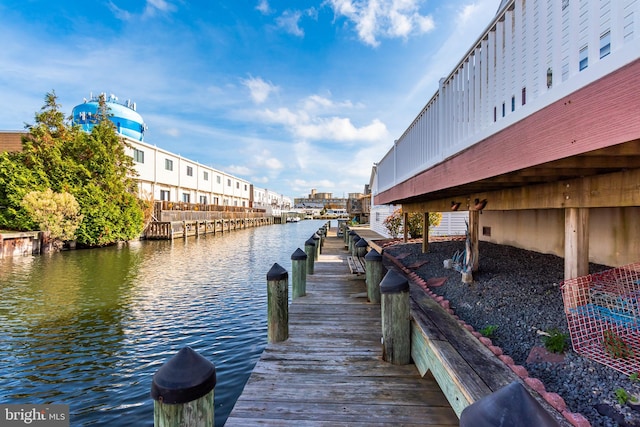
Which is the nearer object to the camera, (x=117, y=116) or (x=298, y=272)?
(x=298, y=272)

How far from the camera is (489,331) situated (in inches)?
130

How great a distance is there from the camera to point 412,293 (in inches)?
189

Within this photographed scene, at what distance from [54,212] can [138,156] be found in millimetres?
11881

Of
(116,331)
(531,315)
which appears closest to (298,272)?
(531,315)

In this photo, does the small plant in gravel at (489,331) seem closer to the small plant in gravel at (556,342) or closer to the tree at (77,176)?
the small plant in gravel at (556,342)

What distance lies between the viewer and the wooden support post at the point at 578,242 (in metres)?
2.96

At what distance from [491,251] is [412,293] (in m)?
3.03

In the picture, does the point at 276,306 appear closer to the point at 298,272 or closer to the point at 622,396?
the point at 298,272

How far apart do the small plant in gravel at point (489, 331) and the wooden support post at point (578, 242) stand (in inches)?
35.3

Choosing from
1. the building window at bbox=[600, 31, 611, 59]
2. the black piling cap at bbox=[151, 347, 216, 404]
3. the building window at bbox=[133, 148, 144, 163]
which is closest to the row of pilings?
the black piling cap at bbox=[151, 347, 216, 404]

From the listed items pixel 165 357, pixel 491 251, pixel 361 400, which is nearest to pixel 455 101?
pixel 361 400

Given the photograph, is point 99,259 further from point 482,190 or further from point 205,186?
point 205,186

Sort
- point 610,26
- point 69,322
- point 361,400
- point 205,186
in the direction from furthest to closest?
point 205,186 → point 69,322 → point 361,400 → point 610,26

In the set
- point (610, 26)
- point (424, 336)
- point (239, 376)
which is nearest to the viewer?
point (610, 26)
